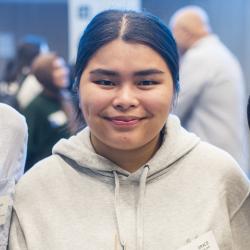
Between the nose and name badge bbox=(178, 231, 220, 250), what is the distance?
34cm

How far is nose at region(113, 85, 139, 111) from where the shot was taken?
136cm

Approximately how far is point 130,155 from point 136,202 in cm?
12

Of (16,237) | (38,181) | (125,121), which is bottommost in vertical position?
(16,237)

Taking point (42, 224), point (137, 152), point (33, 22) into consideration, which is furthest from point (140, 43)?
point (33, 22)

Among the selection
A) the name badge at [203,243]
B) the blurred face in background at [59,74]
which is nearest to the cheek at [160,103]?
the name badge at [203,243]

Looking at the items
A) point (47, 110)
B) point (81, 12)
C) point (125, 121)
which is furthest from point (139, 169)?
point (81, 12)

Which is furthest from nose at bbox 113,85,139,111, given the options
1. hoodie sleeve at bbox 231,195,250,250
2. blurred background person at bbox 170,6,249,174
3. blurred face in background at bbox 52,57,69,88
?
blurred face in background at bbox 52,57,69,88

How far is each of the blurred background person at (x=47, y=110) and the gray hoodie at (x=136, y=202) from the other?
5.86 feet

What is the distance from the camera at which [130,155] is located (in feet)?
4.91

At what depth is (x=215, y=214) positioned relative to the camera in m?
1.44

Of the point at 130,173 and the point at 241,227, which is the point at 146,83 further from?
the point at 241,227

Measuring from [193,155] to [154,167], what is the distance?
4.3 inches

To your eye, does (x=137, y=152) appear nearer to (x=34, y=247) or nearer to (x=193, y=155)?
(x=193, y=155)

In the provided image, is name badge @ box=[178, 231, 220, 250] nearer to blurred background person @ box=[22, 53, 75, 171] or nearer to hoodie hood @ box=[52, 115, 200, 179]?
hoodie hood @ box=[52, 115, 200, 179]
